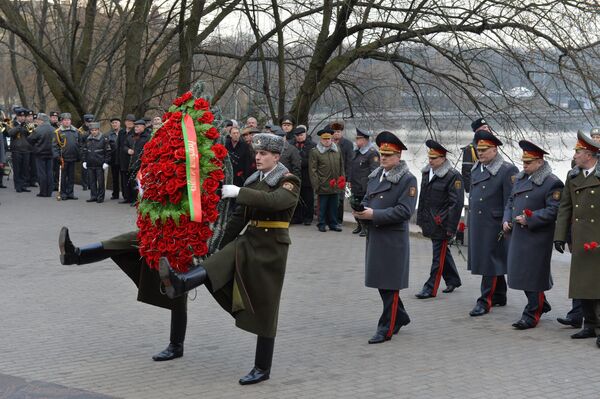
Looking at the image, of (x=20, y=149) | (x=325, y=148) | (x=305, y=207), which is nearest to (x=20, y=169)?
(x=20, y=149)

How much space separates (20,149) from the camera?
23.0 m

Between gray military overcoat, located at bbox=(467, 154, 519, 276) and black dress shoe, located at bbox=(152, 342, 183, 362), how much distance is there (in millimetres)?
3602

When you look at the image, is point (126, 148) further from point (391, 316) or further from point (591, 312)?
point (591, 312)

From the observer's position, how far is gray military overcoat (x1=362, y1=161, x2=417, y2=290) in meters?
8.73

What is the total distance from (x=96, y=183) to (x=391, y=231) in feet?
44.5

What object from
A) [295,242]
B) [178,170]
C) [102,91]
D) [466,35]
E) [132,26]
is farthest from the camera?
[102,91]

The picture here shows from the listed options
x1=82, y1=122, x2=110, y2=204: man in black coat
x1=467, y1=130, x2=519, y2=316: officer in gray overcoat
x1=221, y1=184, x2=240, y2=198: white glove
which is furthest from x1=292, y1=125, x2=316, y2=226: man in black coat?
x1=221, y1=184, x2=240, y2=198: white glove

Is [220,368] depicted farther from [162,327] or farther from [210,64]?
[210,64]

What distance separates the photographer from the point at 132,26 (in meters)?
24.7

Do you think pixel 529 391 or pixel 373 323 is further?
pixel 373 323

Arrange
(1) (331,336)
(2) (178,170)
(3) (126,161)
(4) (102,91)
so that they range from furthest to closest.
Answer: (4) (102,91) < (3) (126,161) < (1) (331,336) < (2) (178,170)

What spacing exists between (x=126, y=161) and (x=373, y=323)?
11722 millimetres

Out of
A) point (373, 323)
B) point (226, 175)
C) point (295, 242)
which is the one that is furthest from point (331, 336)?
point (295, 242)

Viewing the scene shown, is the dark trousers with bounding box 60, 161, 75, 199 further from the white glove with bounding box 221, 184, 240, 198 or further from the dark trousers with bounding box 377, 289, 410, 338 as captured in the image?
the white glove with bounding box 221, 184, 240, 198
